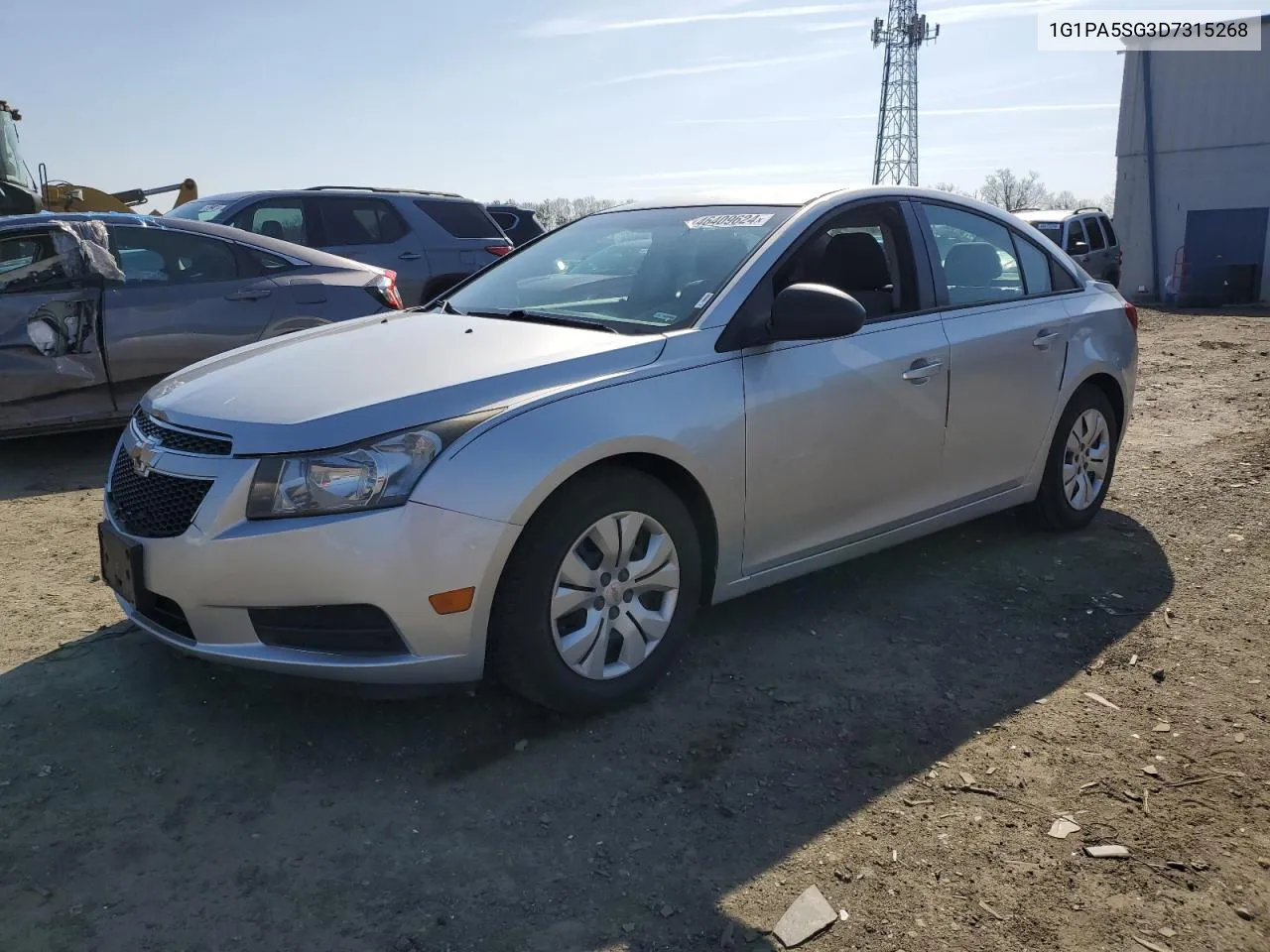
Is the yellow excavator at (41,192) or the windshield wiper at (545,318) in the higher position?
the yellow excavator at (41,192)

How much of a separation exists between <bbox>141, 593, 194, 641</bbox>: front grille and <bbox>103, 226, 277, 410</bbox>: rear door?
3.52 meters

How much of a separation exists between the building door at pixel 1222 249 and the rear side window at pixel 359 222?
56.3 ft

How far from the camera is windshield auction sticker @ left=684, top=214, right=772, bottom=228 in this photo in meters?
3.97

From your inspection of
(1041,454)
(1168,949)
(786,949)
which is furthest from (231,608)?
(1041,454)

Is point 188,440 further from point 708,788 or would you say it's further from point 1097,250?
point 1097,250

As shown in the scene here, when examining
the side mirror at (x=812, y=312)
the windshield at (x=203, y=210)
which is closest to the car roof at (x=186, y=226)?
the windshield at (x=203, y=210)

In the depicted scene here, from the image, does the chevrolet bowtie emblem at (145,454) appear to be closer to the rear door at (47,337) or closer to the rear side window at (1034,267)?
the rear door at (47,337)

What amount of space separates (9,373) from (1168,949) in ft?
20.4

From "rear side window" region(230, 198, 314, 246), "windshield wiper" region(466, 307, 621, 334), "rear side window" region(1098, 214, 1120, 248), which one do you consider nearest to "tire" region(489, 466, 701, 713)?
"windshield wiper" region(466, 307, 621, 334)

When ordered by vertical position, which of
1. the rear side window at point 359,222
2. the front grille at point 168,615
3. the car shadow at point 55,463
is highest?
the rear side window at point 359,222

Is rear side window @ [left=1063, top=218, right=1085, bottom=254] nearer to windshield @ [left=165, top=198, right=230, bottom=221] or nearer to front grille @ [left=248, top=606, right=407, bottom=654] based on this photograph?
windshield @ [left=165, top=198, right=230, bottom=221]

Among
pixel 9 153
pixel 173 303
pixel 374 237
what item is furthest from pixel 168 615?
pixel 9 153

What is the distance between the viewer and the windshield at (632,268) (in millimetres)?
3715

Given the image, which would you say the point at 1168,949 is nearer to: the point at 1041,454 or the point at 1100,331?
the point at 1041,454
